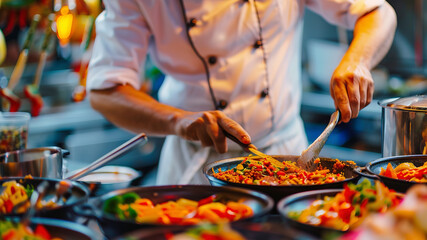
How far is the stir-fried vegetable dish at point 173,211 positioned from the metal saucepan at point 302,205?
0.26 ft

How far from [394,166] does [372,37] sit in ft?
2.67

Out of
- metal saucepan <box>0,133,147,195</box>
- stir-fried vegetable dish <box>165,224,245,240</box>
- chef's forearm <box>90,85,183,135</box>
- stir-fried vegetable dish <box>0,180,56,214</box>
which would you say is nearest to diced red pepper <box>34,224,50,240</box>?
stir-fried vegetable dish <box>0,180,56,214</box>

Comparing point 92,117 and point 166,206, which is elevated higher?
point 166,206

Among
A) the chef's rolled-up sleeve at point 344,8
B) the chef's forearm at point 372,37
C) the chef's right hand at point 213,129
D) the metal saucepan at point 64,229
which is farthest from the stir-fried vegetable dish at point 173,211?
the chef's rolled-up sleeve at point 344,8

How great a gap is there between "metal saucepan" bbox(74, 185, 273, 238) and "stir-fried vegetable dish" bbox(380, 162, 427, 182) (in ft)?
1.52

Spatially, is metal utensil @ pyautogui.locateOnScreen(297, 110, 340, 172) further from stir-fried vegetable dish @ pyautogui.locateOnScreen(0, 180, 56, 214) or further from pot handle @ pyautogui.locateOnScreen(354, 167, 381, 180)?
stir-fried vegetable dish @ pyautogui.locateOnScreen(0, 180, 56, 214)

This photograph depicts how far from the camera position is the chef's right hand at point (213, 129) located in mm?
1735

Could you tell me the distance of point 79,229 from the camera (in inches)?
42.4

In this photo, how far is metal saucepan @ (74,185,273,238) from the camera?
1125mm

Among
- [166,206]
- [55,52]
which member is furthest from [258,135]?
[55,52]

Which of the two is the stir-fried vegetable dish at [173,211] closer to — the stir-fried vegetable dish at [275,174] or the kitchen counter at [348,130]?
the stir-fried vegetable dish at [275,174]

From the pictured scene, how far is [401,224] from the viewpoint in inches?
35.6

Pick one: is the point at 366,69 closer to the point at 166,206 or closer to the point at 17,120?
the point at 166,206

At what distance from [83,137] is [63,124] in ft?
0.97
